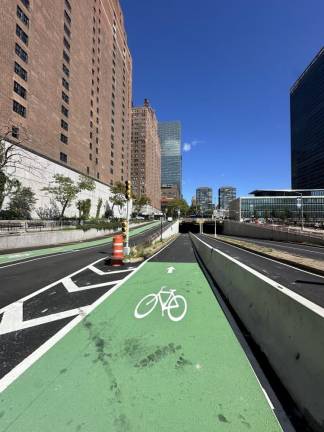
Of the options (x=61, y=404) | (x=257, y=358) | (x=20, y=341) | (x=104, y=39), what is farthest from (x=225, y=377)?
(x=104, y=39)

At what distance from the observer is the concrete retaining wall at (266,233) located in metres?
33.2

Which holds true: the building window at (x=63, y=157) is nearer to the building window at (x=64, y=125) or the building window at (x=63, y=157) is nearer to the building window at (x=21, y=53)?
the building window at (x=64, y=125)

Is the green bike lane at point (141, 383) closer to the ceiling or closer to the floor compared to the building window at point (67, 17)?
closer to the floor

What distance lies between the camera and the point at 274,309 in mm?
3695

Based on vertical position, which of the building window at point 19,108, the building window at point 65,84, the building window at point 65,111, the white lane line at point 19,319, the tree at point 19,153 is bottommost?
the white lane line at point 19,319

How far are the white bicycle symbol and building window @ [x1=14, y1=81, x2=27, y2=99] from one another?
1572 inches

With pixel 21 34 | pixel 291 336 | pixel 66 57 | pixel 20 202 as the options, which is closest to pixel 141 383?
pixel 291 336

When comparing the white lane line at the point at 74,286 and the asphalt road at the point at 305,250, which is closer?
the white lane line at the point at 74,286

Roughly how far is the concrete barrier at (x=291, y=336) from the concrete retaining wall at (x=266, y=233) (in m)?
30.5

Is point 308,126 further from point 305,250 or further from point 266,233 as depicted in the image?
point 305,250

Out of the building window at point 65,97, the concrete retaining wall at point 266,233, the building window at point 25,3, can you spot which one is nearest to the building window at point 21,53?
the building window at point 25,3

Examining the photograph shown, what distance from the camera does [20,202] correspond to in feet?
101

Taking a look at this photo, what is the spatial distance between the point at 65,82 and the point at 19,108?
17324 mm

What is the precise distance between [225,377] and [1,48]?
142 ft
